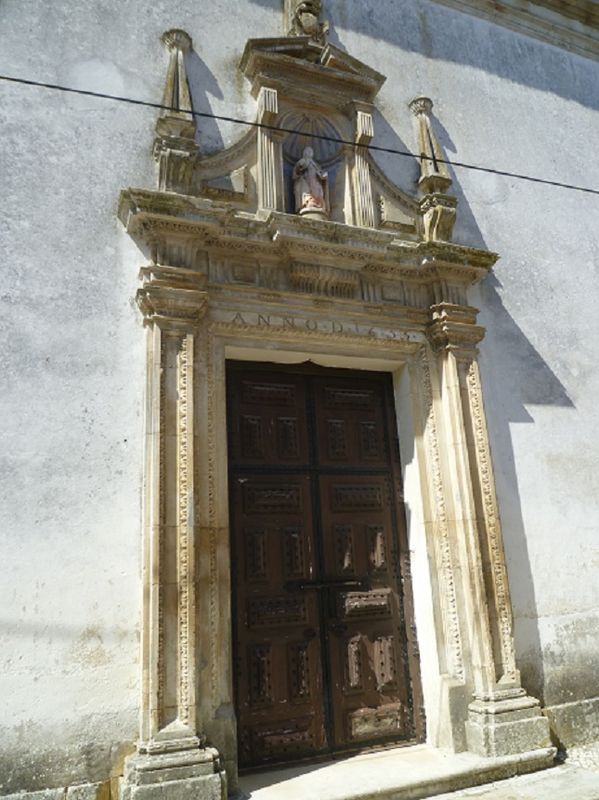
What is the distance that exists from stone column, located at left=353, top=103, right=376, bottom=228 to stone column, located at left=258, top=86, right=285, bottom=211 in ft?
2.15

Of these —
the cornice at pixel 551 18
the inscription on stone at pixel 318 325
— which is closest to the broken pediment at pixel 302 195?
the inscription on stone at pixel 318 325

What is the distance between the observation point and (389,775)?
3.98m

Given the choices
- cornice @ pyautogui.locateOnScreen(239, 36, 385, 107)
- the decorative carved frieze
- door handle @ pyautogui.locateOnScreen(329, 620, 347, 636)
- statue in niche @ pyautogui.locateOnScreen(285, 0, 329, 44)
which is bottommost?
door handle @ pyautogui.locateOnScreen(329, 620, 347, 636)

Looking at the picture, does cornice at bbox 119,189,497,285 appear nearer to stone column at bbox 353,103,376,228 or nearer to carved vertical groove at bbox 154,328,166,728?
stone column at bbox 353,103,376,228

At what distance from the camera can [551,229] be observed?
243 inches

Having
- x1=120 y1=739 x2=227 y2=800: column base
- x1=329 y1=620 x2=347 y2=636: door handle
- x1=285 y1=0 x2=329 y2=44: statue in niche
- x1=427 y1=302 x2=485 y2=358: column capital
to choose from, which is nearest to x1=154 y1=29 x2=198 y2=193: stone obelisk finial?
x1=285 y1=0 x2=329 y2=44: statue in niche

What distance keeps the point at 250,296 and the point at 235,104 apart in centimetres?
172

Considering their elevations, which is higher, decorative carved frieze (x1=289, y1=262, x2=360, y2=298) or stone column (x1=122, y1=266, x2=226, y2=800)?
decorative carved frieze (x1=289, y1=262, x2=360, y2=298)

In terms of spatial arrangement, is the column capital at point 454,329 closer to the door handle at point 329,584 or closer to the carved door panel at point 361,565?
the carved door panel at point 361,565

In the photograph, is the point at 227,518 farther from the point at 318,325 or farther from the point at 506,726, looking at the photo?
the point at 506,726

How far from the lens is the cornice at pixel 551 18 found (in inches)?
261

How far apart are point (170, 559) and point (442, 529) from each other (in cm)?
208

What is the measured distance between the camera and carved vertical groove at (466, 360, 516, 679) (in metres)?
4.62

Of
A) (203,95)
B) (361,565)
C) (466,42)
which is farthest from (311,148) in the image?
(361,565)
